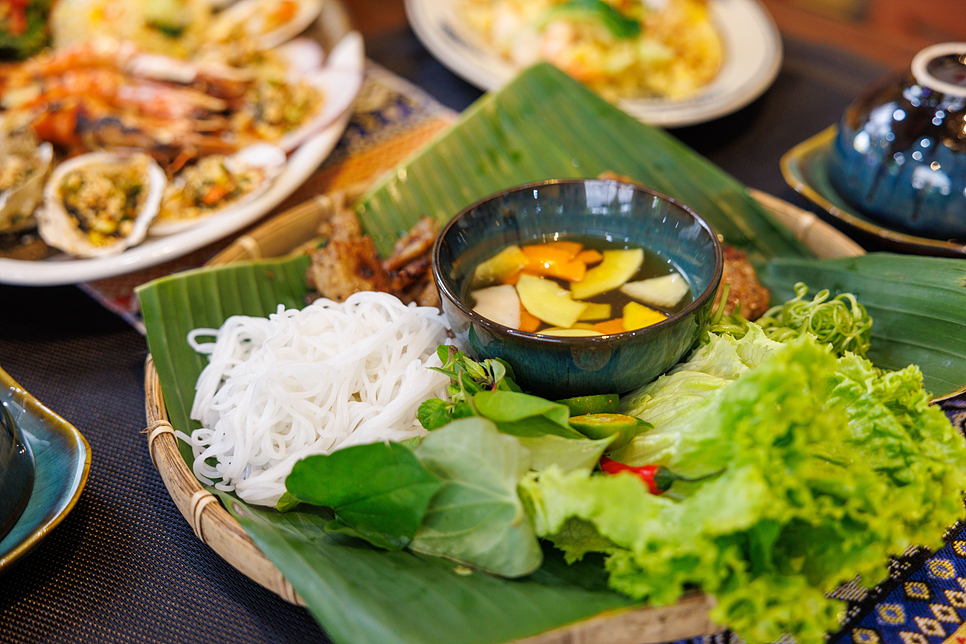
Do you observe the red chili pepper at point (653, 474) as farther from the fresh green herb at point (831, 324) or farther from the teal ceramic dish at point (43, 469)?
the teal ceramic dish at point (43, 469)

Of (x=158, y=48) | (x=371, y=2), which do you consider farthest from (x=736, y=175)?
(x=158, y=48)

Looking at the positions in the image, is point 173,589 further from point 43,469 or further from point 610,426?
point 610,426

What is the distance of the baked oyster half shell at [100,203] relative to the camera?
273 centimetres

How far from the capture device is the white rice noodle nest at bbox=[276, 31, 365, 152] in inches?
133

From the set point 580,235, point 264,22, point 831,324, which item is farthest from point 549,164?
point 264,22

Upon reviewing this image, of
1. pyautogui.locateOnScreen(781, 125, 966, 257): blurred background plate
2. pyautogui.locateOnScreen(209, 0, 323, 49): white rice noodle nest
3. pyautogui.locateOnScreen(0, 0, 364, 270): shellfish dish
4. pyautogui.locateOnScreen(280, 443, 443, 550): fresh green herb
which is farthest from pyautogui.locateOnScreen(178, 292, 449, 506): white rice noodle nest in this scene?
pyautogui.locateOnScreen(209, 0, 323, 49): white rice noodle nest

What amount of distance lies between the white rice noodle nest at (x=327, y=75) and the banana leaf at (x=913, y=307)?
8.14ft

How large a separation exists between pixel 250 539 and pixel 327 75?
306cm

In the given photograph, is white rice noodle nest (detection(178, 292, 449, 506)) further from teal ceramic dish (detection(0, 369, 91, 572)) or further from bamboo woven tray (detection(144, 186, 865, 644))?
teal ceramic dish (detection(0, 369, 91, 572))

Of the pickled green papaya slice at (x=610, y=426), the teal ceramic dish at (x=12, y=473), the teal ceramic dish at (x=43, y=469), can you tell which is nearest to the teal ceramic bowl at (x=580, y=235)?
the pickled green papaya slice at (x=610, y=426)

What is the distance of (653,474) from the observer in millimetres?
1518

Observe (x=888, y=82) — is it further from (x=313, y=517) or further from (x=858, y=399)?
(x=313, y=517)

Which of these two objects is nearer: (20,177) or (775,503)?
(775,503)

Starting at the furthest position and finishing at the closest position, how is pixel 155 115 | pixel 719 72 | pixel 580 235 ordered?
pixel 719 72 → pixel 155 115 → pixel 580 235
